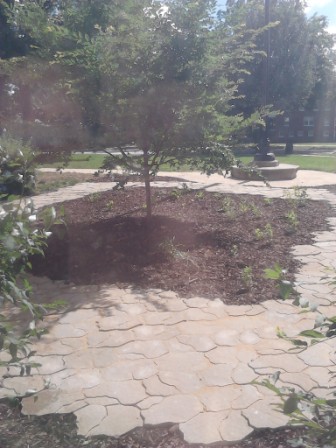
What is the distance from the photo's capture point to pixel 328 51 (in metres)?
36.1

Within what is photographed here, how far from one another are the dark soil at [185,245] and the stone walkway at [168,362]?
36 cm

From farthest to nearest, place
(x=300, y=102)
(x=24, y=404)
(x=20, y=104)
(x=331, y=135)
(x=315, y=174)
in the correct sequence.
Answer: (x=331, y=135) < (x=300, y=102) < (x=315, y=174) < (x=20, y=104) < (x=24, y=404)

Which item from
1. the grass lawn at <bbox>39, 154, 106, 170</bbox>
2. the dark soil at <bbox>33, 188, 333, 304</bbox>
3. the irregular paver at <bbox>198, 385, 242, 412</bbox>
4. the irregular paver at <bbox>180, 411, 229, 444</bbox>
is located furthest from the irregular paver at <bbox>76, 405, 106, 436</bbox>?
the grass lawn at <bbox>39, 154, 106, 170</bbox>

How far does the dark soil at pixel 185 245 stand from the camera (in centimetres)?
491

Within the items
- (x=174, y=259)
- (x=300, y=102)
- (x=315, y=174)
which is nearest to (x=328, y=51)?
(x=300, y=102)

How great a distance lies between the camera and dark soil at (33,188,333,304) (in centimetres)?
491

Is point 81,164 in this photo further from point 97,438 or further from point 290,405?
point 290,405

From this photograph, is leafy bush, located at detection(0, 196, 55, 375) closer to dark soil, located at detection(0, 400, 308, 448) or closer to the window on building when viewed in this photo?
dark soil, located at detection(0, 400, 308, 448)

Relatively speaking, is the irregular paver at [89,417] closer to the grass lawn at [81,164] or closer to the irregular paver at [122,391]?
the irregular paver at [122,391]

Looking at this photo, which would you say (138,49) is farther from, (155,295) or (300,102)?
(300,102)

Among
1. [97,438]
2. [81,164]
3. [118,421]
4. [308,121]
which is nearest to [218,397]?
[118,421]

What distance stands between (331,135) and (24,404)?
63.0 meters

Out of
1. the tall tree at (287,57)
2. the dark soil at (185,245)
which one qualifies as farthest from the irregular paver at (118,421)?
the tall tree at (287,57)

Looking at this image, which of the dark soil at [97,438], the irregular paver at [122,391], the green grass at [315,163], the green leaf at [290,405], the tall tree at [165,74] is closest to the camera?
the green leaf at [290,405]
